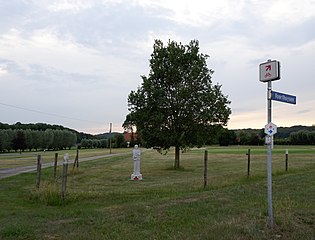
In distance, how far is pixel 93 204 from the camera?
11.1 m

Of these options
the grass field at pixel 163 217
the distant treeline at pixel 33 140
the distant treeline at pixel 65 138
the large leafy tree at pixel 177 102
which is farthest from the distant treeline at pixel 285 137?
the grass field at pixel 163 217

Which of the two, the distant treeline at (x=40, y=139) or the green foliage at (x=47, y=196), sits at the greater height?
the distant treeline at (x=40, y=139)

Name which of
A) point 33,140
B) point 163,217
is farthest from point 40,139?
point 163,217

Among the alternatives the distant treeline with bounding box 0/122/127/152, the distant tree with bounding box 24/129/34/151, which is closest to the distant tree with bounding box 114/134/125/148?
the distant treeline with bounding box 0/122/127/152

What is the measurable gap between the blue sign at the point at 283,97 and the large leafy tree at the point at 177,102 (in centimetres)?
1921

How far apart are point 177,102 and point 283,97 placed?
19.9 m

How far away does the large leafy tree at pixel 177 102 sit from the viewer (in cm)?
2706

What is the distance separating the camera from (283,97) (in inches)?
288

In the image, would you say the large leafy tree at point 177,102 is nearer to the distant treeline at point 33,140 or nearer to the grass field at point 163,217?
the grass field at point 163,217

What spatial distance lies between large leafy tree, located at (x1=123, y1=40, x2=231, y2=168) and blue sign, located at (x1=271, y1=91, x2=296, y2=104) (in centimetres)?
1921

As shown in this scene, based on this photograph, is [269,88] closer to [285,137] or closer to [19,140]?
[19,140]

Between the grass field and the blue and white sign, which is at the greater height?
the blue and white sign

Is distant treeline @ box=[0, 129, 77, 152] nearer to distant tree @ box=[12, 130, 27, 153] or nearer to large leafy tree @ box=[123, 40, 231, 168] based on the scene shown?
distant tree @ box=[12, 130, 27, 153]

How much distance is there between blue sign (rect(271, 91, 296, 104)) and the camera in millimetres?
7139
